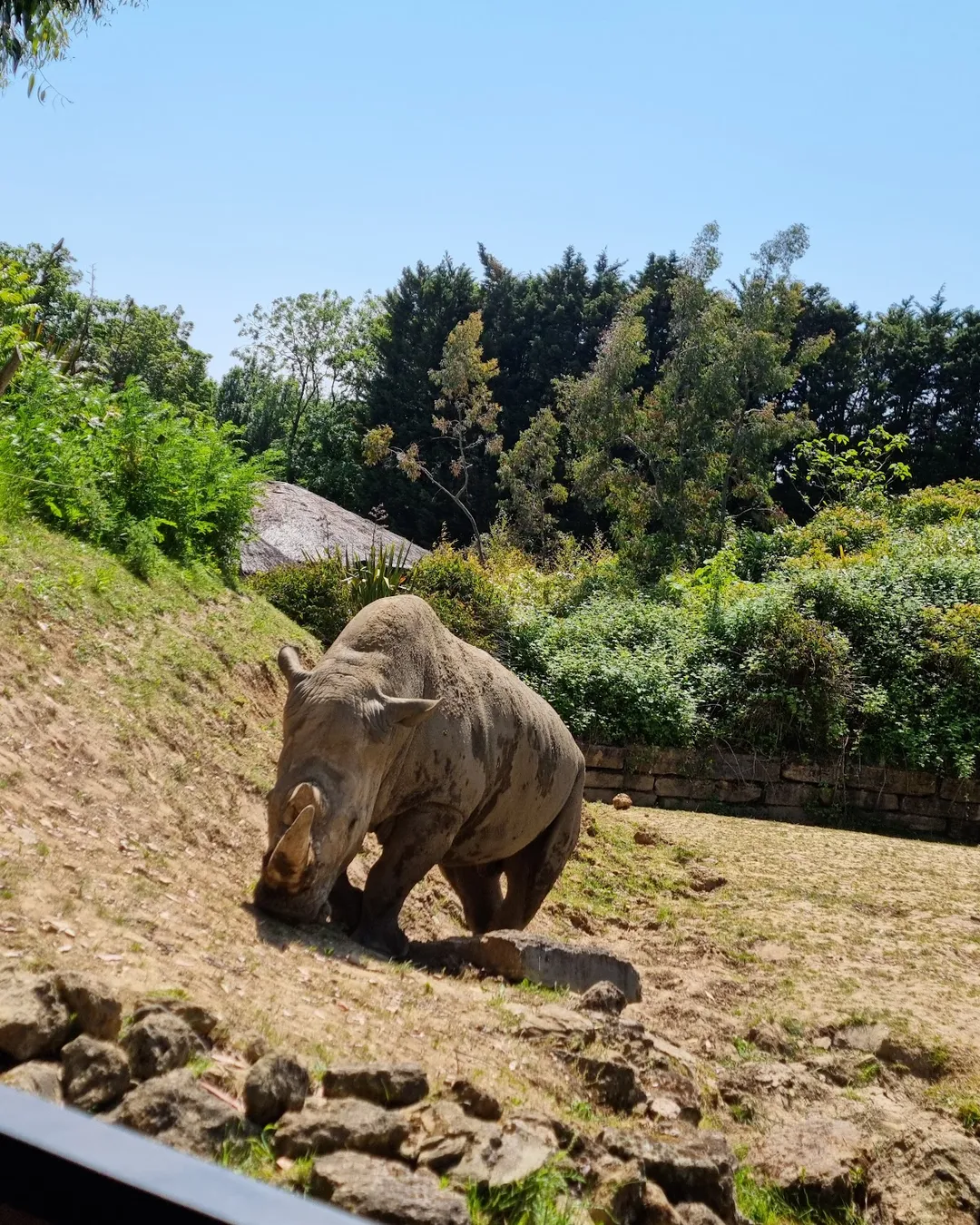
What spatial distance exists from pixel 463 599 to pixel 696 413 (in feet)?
32.0

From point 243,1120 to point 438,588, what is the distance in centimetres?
1352

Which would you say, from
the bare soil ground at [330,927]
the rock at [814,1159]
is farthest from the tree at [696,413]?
the rock at [814,1159]

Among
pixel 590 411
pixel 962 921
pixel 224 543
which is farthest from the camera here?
pixel 590 411

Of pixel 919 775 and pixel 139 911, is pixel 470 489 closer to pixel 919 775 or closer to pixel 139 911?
pixel 919 775

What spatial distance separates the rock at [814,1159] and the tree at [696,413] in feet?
61.4

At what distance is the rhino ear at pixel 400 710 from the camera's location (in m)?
5.84

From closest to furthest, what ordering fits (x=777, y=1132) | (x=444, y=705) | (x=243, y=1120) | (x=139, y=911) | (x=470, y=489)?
(x=243, y=1120)
(x=139, y=911)
(x=777, y=1132)
(x=444, y=705)
(x=470, y=489)

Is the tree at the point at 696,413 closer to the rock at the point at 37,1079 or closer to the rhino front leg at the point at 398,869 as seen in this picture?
the rhino front leg at the point at 398,869

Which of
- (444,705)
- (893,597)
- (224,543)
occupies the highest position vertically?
(893,597)

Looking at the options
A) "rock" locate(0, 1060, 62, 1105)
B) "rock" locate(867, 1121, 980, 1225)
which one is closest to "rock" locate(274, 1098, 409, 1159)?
"rock" locate(0, 1060, 62, 1105)

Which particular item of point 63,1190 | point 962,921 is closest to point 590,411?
point 962,921

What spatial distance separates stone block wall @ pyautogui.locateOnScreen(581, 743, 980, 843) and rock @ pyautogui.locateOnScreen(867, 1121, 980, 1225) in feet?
31.8

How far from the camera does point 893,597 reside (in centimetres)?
1661

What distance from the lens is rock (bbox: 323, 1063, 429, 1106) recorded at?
11.3 feet
